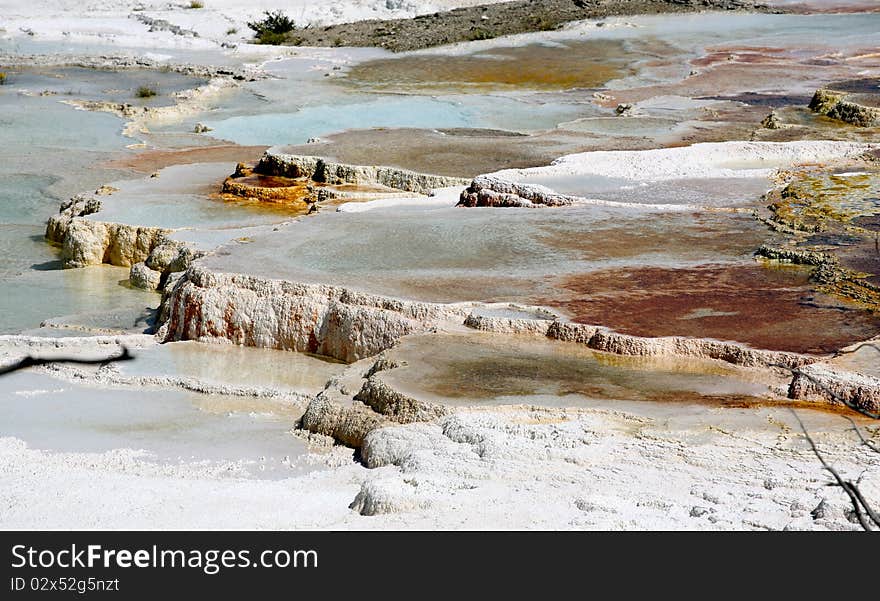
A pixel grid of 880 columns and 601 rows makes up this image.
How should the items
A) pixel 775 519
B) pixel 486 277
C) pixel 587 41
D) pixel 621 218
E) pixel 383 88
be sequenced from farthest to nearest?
pixel 587 41
pixel 383 88
pixel 621 218
pixel 486 277
pixel 775 519

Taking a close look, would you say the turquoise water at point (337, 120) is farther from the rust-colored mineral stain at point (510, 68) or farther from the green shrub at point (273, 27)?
the green shrub at point (273, 27)

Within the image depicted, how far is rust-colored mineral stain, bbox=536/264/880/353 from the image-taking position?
16.6 ft

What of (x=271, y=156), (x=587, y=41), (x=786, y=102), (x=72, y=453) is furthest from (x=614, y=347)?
(x=587, y=41)

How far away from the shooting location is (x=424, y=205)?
8.03 meters

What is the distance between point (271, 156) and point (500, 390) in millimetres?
5809

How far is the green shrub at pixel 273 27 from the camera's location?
21833mm

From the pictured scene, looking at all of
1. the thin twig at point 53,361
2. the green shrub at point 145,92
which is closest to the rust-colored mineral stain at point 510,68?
the green shrub at point 145,92

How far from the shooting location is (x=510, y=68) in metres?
18.1

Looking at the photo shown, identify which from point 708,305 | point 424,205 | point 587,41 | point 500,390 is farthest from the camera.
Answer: point 587,41

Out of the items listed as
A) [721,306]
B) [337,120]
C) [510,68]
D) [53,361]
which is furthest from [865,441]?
[510,68]

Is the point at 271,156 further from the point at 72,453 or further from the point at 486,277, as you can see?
the point at 72,453

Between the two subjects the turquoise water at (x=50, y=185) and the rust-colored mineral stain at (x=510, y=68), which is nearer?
the turquoise water at (x=50, y=185)

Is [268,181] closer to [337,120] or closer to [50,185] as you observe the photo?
[50,185]

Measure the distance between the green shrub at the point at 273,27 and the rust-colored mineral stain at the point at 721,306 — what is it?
16.7 m
